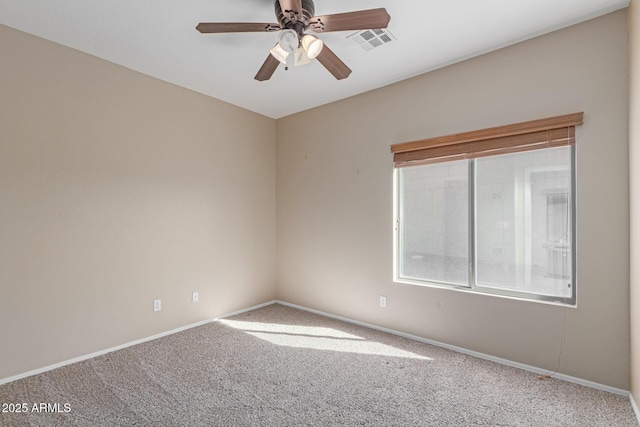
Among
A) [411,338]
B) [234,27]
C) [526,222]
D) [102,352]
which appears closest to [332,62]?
[234,27]

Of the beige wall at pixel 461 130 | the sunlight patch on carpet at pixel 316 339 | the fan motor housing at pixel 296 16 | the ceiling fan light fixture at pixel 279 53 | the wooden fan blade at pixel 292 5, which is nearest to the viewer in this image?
the wooden fan blade at pixel 292 5

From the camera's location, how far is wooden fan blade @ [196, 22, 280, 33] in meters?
1.98

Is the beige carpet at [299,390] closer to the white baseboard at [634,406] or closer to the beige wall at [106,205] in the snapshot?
the white baseboard at [634,406]

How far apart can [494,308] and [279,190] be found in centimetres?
310

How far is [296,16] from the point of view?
193 cm

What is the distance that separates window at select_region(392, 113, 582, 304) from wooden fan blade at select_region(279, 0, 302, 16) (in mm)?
1882

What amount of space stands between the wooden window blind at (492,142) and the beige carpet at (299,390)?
1.89 m

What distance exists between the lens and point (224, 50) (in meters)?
2.81

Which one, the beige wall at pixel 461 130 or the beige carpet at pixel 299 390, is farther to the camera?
the beige wall at pixel 461 130

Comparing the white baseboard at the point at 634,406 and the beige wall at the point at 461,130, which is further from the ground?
the beige wall at the point at 461,130

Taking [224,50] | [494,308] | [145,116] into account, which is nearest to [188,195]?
[145,116]

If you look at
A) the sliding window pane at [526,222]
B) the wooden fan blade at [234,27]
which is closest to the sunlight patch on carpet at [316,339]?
the sliding window pane at [526,222]

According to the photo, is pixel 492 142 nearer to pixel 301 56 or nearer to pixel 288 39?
pixel 301 56

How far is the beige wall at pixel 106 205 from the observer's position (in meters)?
2.51
